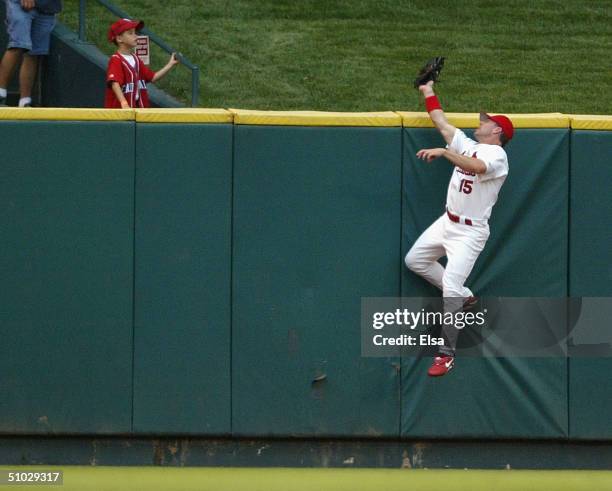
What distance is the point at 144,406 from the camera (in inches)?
334

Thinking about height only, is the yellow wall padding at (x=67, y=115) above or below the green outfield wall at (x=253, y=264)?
above

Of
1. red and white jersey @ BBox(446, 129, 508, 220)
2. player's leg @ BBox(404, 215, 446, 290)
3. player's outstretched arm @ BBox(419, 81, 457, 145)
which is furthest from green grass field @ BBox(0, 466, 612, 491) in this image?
player's outstretched arm @ BBox(419, 81, 457, 145)

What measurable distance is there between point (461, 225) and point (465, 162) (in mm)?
487

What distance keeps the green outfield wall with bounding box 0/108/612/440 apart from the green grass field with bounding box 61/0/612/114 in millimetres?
3755

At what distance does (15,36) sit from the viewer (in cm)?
1154

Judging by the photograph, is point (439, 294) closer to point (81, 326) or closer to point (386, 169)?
point (386, 169)

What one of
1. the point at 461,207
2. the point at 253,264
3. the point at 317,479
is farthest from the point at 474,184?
the point at 317,479

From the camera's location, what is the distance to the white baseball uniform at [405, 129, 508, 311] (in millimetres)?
8148

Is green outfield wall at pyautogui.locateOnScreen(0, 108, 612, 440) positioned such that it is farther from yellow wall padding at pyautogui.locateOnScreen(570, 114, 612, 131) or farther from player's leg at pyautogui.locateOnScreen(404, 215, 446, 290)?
player's leg at pyautogui.locateOnScreen(404, 215, 446, 290)

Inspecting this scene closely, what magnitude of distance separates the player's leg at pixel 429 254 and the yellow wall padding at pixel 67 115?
82.3 inches

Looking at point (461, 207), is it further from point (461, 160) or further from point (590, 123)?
point (590, 123)

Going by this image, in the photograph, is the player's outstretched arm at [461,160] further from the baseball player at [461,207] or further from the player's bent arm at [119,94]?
the player's bent arm at [119,94]

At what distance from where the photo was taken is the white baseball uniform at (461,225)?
8.15 meters

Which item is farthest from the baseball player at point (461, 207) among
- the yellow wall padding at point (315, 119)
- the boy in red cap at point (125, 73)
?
the boy in red cap at point (125, 73)
